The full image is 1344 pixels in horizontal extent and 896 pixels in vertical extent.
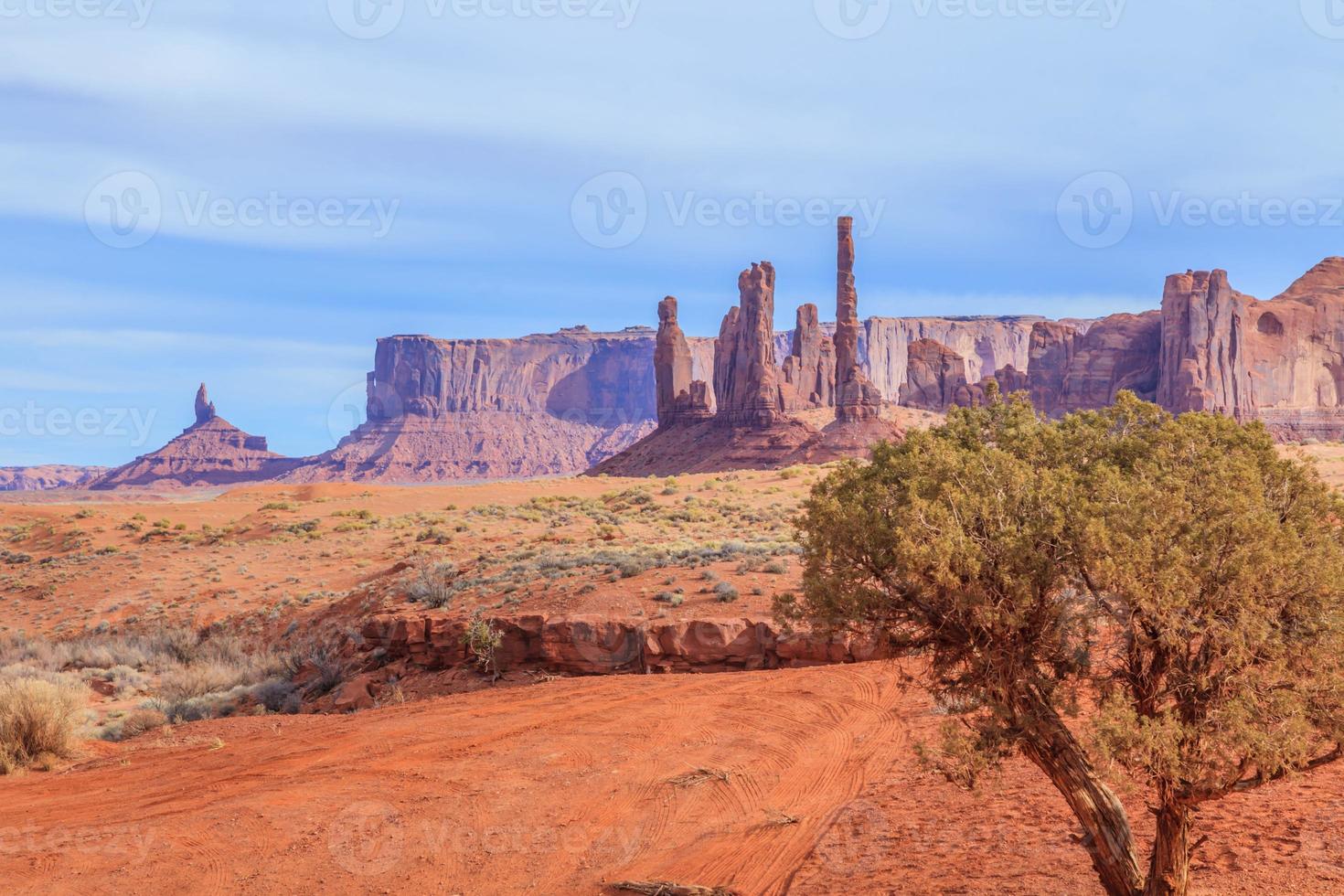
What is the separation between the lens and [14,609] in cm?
3075

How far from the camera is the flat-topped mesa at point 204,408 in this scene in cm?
19475

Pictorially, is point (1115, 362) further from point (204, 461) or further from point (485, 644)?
point (204, 461)

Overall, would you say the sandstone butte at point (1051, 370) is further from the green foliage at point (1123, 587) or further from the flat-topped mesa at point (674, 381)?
the green foliage at point (1123, 587)

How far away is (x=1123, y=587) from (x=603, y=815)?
591cm

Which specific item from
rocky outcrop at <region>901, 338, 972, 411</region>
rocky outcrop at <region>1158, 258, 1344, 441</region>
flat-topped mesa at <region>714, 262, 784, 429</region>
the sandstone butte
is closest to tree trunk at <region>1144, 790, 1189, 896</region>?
the sandstone butte

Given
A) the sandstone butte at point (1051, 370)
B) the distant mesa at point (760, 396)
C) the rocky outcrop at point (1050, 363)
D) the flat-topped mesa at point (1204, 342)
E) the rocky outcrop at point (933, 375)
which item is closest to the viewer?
the distant mesa at point (760, 396)

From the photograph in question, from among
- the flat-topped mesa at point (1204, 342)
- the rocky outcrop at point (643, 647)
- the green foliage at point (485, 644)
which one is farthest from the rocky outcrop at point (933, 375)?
the green foliage at point (485, 644)

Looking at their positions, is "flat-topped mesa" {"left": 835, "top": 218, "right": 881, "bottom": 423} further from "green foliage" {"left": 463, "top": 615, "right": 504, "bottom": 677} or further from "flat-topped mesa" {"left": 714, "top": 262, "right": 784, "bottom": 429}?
"green foliage" {"left": 463, "top": 615, "right": 504, "bottom": 677}

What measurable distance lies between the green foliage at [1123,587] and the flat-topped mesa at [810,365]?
110496 millimetres

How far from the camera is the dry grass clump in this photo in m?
13.3

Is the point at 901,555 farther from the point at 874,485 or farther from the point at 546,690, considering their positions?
the point at 546,690

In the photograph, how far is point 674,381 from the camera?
365 feet

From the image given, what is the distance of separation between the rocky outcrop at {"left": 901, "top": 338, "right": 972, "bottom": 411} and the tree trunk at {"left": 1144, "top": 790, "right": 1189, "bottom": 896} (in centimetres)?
11364

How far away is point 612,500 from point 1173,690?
135ft
